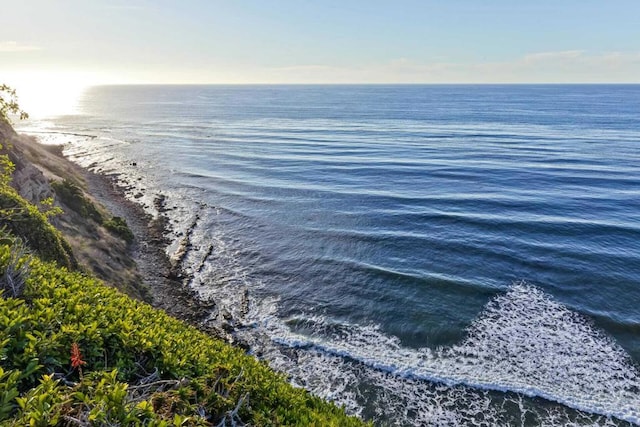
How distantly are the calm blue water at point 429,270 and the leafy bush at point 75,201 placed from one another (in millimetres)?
6601

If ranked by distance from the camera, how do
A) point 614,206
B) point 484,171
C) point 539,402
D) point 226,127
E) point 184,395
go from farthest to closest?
point 226,127, point 484,171, point 614,206, point 539,402, point 184,395

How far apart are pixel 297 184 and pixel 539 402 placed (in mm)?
34951

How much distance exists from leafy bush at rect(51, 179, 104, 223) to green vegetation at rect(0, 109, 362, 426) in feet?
74.2

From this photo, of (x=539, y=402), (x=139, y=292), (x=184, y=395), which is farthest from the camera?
(x=139, y=292)

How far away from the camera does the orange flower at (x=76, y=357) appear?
19.4ft

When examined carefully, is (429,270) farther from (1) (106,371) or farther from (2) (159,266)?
(1) (106,371)

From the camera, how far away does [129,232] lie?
30375 mm

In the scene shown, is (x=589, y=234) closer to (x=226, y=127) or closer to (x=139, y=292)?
(x=139, y=292)

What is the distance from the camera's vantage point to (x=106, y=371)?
6438 mm

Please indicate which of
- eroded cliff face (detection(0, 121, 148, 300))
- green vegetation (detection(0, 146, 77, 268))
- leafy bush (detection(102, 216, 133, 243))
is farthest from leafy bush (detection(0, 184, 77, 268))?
leafy bush (detection(102, 216, 133, 243))

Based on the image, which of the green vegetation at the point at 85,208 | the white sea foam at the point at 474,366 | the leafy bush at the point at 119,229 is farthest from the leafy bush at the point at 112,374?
the green vegetation at the point at 85,208

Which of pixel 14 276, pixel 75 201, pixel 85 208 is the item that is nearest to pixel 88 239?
pixel 85 208

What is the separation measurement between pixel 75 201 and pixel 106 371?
28.2 metres

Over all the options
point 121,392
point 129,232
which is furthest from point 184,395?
point 129,232
